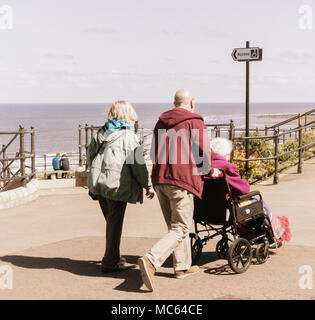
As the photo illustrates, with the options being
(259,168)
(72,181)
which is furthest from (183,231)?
(72,181)

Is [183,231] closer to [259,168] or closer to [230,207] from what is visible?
[230,207]

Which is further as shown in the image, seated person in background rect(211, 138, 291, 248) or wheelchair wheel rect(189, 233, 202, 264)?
wheelchair wheel rect(189, 233, 202, 264)

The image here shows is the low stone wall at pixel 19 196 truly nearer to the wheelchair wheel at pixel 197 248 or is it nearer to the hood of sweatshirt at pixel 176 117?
the wheelchair wheel at pixel 197 248

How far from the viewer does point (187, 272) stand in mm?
5312

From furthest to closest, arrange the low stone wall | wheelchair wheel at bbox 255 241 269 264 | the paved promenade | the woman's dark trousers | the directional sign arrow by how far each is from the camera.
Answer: the directional sign arrow → the low stone wall → wheelchair wheel at bbox 255 241 269 264 → the woman's dark trousers → the paved promenade

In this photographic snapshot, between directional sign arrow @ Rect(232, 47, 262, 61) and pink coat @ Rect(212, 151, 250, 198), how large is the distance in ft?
17.9

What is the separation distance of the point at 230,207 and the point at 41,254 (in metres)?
2.22

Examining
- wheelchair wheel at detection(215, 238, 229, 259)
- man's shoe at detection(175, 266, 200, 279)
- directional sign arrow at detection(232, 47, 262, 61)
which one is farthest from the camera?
directional sign arrow at detection(232, 47, 262, 61)

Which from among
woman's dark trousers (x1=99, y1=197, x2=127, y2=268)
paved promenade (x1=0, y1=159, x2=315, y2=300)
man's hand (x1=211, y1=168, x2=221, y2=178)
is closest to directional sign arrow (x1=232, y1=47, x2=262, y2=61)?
paved promenade (x1=0, y1=159, x2=315, y2=300)

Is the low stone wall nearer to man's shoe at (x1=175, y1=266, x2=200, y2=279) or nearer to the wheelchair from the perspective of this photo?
the wheelchair

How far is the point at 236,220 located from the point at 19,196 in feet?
17.6

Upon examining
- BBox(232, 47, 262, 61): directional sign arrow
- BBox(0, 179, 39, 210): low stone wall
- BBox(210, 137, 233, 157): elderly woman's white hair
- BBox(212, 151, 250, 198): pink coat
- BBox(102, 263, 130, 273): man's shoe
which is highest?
BBox(232, 47, 262, 61): directional sign arrow

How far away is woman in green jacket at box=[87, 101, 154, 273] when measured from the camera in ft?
17.2
